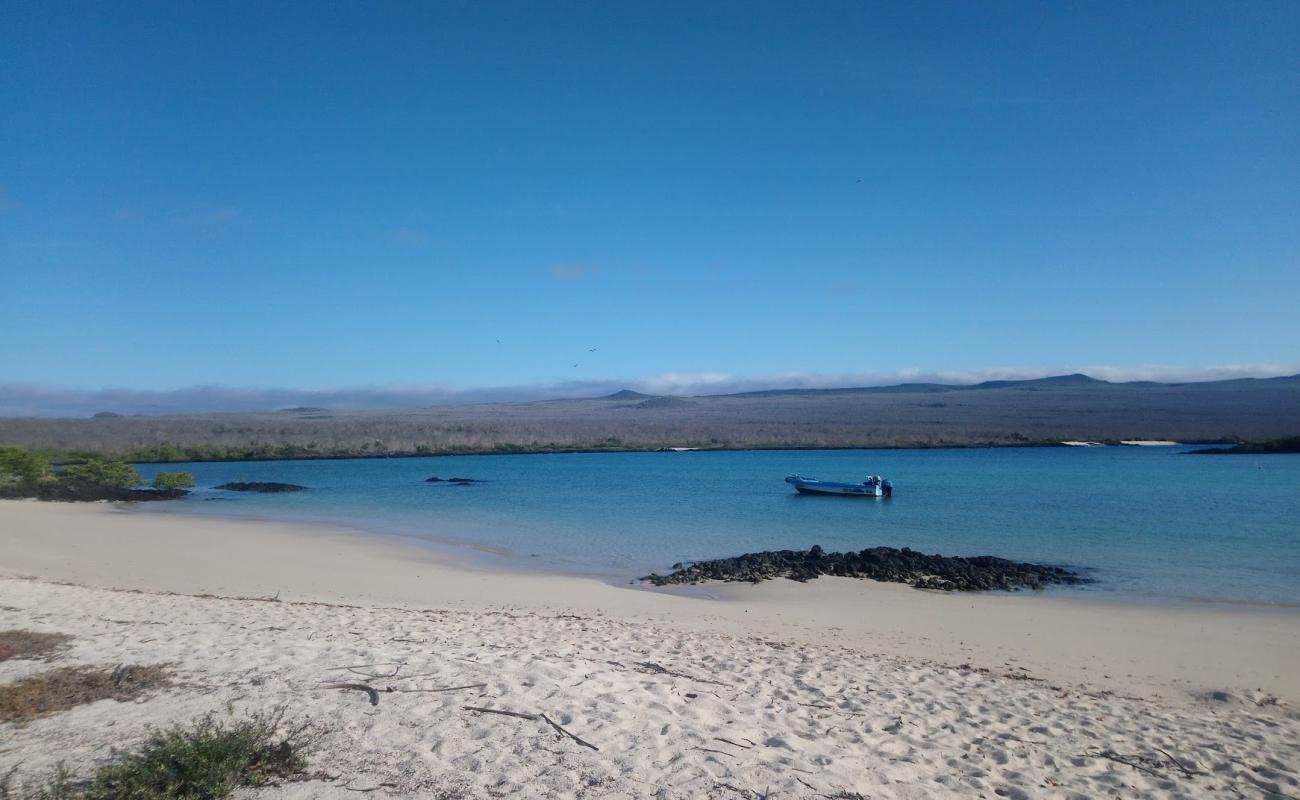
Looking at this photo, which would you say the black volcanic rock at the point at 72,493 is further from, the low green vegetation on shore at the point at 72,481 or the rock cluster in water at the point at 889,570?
the rock cluster in water at the point at 889,570

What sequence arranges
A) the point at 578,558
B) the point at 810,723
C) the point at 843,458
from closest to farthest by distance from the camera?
1. the point at 810,723
2. the point at 578,558
3. the point at 843,458

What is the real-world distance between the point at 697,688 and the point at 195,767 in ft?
10.8

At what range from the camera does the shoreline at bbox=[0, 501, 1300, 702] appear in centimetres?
811

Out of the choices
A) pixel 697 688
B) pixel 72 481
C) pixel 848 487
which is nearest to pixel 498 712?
pixel 697 688

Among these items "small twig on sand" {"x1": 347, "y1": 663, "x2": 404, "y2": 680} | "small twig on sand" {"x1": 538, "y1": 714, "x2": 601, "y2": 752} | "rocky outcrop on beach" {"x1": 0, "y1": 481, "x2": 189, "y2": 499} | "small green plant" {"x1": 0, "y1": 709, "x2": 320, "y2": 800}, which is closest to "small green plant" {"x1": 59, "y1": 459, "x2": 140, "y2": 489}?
"rocky outcrop on beach" {"x1": 0, "y1": 481, "x2": 189, "y2": 499}

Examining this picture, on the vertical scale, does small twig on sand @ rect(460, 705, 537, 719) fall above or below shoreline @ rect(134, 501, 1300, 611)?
above

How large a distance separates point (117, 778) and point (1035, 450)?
59902 mm

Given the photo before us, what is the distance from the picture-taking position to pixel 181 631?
277 inches

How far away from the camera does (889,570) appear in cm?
1352

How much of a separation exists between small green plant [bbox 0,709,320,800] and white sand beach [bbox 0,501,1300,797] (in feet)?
0.56

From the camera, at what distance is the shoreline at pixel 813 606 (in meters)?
8.11

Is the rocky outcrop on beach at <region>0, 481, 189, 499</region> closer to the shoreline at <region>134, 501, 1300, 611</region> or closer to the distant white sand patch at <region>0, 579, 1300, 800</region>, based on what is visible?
the shoreline at <region>134, 501, 1300, 611</region>

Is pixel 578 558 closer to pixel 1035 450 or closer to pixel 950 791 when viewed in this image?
pixel 950 791

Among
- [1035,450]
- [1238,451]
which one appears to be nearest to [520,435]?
[1035,450]
